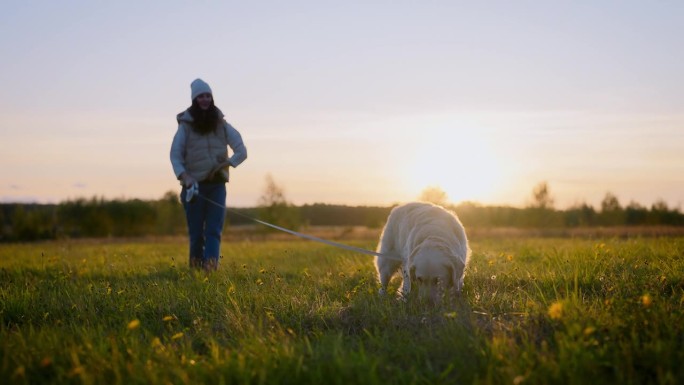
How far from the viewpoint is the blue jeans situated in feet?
25.4

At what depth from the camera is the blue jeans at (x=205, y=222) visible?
773 cm

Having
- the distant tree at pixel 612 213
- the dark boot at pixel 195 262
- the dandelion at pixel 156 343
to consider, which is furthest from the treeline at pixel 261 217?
the dandelion at pixel 156 343

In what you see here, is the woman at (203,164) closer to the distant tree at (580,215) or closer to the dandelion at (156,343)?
the dandelion at (156,343)

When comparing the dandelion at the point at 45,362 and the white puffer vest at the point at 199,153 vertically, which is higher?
the white puffer vest at the point at 199,153

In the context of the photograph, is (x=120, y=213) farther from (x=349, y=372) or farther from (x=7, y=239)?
(x=349, y=372)

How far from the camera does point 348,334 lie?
168 inches

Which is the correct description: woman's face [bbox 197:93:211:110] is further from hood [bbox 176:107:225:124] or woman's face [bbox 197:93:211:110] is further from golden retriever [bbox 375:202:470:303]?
golden retriever [bbox 375:202:470:303]

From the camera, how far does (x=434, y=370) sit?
326 centimetres

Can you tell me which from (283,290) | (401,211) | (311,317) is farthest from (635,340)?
(401,211)

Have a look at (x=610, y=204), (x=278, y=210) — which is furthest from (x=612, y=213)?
(x=278, y=210)

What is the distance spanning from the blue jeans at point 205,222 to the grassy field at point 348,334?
52.0 inches

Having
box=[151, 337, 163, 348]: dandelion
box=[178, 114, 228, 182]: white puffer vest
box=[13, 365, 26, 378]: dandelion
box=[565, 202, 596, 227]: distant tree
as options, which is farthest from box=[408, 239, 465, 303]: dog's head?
box=[565, 202, 596, 227]: distant tree

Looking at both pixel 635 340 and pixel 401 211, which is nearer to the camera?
pixel 635 340

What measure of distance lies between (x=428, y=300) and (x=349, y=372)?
2140 millimetres
